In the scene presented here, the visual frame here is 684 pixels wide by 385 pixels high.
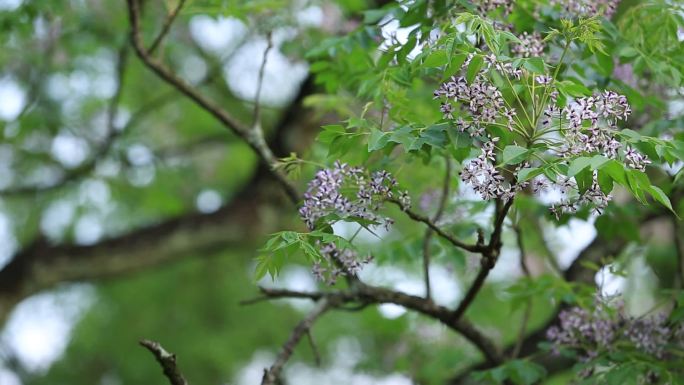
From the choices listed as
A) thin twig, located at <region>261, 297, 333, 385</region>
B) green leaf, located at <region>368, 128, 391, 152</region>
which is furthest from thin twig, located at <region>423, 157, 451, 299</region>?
green leaf, located at <region>368, 128, 391, 152</region>

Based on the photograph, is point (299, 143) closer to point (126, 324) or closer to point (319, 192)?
point (126, 324)

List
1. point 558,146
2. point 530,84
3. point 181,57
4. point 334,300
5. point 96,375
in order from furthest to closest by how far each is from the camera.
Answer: point 96,375 → point 181,57 → point 334,300 → point 530,84 → point 558,146

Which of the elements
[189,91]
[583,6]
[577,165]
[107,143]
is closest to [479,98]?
[577,165]

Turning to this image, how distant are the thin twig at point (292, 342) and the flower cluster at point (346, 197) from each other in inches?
26.7

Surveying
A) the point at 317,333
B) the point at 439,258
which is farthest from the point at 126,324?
the point at 439,258

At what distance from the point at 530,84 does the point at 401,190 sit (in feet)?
1.69

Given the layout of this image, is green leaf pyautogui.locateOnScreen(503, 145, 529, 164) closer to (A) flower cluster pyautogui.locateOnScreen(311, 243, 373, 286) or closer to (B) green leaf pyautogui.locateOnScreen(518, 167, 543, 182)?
(B) green leaf pyautogui.locateOnScreen(518, 167, 543, 182)

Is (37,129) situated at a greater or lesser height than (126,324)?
greater

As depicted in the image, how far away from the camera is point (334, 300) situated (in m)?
3.72

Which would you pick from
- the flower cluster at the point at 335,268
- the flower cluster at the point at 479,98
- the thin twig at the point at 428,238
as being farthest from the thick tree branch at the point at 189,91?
the flower cluster at the point at 479,98

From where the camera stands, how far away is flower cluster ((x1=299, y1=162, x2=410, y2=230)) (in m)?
2.60

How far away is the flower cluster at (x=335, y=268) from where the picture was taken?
2.75 meters

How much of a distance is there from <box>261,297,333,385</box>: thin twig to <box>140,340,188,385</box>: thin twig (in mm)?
411

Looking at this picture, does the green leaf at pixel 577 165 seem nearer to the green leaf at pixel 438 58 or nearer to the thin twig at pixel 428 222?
the green leaf at pixel 438 58
